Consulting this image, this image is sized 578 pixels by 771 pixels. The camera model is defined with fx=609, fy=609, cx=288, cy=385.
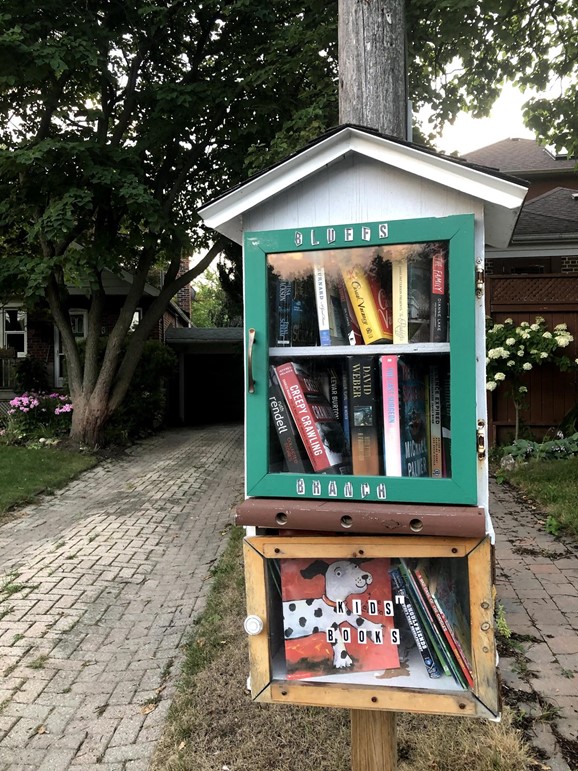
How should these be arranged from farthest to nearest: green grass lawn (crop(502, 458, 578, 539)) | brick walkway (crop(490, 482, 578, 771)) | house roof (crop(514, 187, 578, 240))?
house roof (crop(514, 187, 578, 240)) → green grass lawn (crop(502, 458, 578, 539)) → brick walkway (crop(490, 482, 578, 771))

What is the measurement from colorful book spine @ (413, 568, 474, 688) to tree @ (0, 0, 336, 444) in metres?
7.06

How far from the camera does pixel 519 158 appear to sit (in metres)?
17.7

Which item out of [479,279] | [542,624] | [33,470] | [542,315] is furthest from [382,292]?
[33,470]

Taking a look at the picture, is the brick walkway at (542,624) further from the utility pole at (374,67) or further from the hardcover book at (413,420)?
the utility pole at (374,67)

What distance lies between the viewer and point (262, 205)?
81.9 inches

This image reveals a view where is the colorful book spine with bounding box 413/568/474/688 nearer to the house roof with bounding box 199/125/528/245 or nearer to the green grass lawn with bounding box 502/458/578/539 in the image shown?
the house roof with bounding box 199/125/528/245

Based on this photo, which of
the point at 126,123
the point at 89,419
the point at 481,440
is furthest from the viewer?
the point at 89,419

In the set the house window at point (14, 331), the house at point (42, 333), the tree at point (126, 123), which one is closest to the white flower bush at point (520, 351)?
the tree at point (126, 123)

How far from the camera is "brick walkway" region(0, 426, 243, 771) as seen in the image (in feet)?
9.60

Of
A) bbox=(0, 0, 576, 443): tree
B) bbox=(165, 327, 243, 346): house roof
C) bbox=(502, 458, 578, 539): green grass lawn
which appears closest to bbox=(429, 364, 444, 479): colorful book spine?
bbox=(502, 458, 578, 539): green grass lawn

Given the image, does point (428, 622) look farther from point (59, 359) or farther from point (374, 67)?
point (59, 359)

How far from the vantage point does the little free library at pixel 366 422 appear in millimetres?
1841

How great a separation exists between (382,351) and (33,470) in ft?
28.3

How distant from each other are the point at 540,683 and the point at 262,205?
2.76 meters
